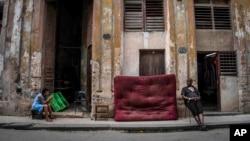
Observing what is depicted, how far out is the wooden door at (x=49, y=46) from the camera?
1101 centimetres

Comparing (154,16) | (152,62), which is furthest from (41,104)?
(154,16)

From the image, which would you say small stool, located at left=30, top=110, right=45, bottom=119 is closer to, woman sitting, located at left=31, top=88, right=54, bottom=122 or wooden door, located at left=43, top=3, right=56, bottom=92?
woman sitting, located at left=31, top=88, right=54, bottom=122

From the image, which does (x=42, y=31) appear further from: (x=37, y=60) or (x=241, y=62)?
(x=241, y=62)

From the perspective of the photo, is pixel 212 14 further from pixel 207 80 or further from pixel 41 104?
pixel 41 104

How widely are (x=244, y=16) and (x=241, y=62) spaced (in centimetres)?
207

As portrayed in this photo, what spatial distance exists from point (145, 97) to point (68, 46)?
6348 mm

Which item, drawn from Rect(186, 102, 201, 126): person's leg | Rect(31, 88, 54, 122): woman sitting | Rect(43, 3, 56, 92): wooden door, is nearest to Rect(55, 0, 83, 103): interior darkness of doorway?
Rect(43, 3, 56, 92): wooden door

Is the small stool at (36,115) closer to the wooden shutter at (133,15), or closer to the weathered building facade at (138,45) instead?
the weathered building facade at (138,45)

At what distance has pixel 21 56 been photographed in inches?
413

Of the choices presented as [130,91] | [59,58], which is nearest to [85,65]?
[59,58]

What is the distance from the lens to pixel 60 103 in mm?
10992

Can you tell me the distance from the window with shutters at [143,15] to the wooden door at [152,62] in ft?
3.31

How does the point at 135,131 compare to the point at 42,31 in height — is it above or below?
below

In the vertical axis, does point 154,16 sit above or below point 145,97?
above
